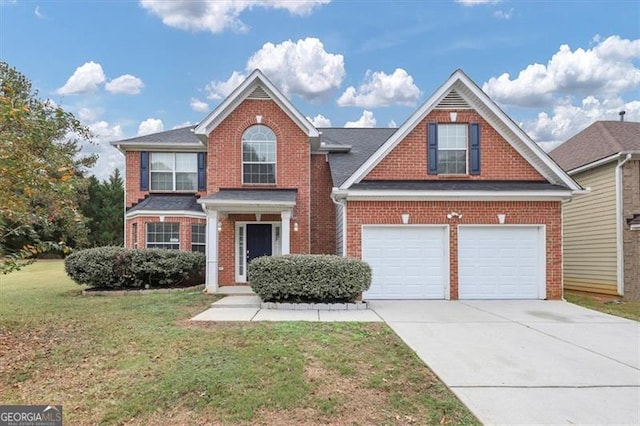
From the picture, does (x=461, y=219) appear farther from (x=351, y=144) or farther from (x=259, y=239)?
(x=259, y=239)

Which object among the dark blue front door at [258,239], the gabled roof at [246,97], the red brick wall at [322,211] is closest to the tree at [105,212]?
the dark blue front door at [258,239]

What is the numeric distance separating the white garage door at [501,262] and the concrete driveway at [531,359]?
1.59 meters

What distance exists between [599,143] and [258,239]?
13723 mm

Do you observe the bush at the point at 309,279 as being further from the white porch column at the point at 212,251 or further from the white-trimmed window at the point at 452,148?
the white-trimmed window at the point at 452,148

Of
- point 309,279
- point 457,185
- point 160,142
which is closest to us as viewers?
point 309,279

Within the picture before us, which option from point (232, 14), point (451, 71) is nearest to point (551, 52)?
point (451, 71)

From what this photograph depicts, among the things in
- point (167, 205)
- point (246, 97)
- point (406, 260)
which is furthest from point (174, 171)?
point (406, 260)

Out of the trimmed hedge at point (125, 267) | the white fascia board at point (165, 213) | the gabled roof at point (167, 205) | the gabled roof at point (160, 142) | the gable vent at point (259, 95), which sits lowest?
the trimmed hedge at point (125, 267)

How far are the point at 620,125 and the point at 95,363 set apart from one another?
771 inches

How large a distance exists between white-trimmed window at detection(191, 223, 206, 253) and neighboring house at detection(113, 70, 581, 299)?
189 centimetres

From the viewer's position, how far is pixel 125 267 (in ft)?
44.2

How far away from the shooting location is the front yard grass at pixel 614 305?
406 inches

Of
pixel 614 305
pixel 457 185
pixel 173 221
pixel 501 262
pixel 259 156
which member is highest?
pixel 259 156

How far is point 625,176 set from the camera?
13.7 m
